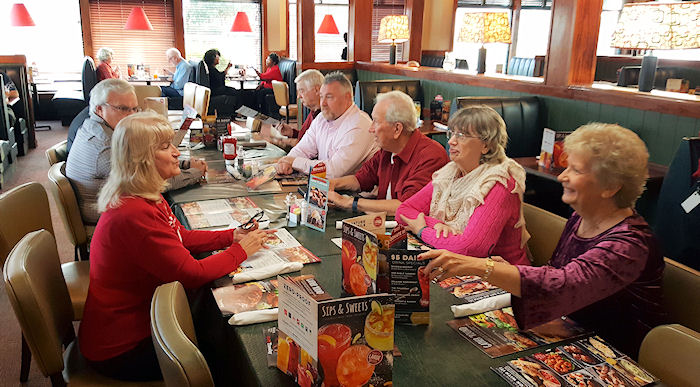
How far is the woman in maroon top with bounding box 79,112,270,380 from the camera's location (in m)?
1.62

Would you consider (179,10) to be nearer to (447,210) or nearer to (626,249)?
(447,210)

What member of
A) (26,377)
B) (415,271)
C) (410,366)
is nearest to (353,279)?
(415,271)

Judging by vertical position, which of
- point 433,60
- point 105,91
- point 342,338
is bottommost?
point 342,338

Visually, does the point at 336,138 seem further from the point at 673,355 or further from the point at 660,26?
the point at 673,355

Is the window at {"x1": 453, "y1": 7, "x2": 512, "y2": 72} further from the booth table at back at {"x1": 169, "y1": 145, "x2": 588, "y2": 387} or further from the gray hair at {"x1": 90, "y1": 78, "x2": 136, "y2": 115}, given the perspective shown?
the booth table at back at {"x1": 169, "y1": 145, "x2": 588, "y2": 387}

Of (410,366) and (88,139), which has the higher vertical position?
(88,139)

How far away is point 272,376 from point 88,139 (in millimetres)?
2139

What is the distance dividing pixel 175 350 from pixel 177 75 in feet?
27.0

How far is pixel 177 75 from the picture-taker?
28.5 feet

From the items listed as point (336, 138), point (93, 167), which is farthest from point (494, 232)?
point (93, 167)

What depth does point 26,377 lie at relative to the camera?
2.33m

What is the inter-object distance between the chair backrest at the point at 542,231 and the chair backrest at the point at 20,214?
2.04 meters

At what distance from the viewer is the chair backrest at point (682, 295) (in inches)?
59.4

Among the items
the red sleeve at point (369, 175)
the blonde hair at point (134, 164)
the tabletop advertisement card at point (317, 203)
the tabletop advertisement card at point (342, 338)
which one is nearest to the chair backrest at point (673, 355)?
the tabletop advertisement card at point (342, 338)
